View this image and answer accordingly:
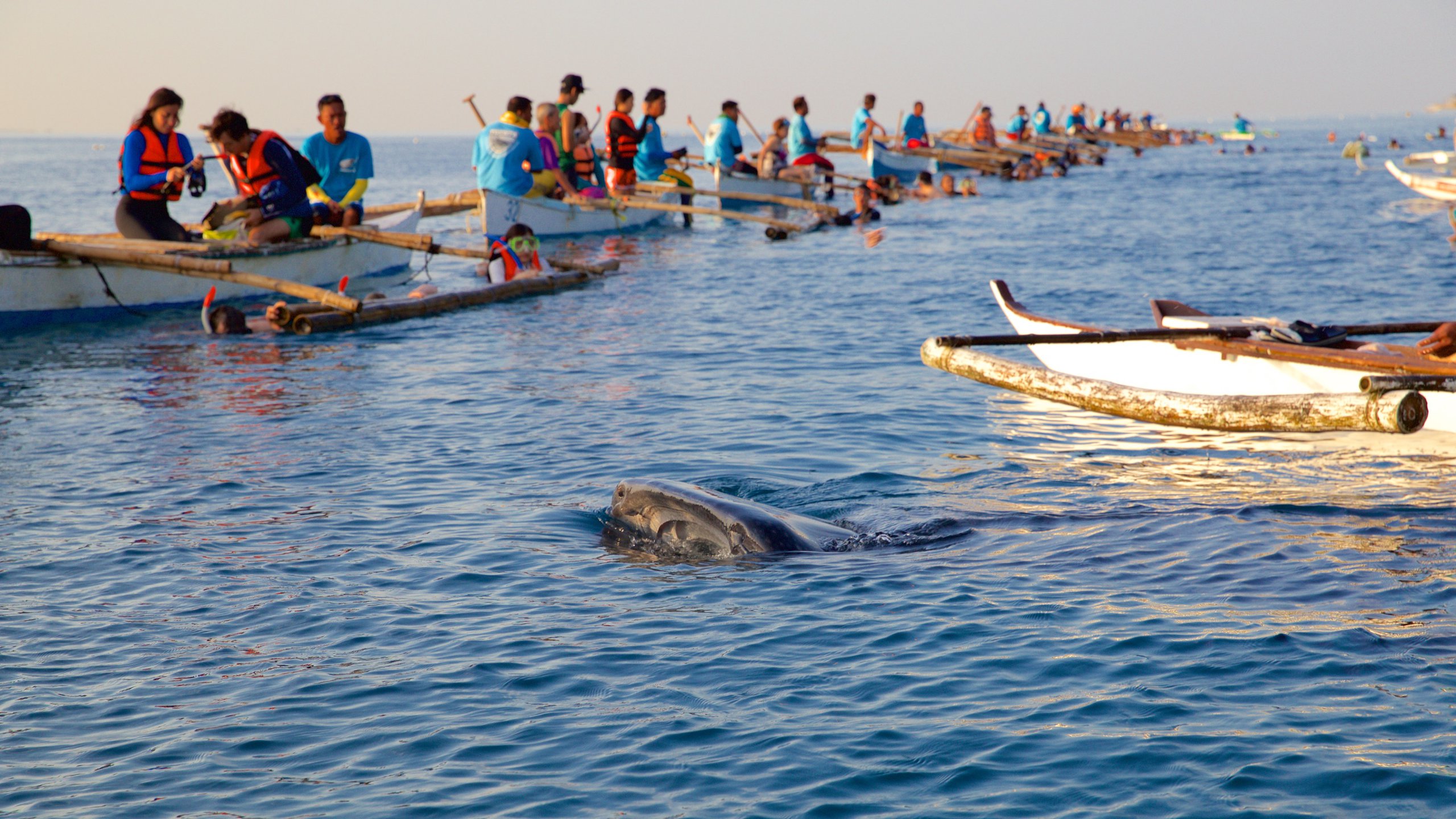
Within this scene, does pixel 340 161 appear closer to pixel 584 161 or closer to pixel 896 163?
pixel 584 161

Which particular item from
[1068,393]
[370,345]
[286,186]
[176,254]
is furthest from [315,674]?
[286,186]

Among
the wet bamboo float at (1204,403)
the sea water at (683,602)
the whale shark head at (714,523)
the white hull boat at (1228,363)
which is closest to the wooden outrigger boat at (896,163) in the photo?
the white hull boat at (1228,363)

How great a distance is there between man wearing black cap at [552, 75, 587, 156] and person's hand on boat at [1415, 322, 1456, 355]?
16.7 metres

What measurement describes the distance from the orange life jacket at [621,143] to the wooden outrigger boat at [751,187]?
13.3 feet

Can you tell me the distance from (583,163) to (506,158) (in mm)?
4980

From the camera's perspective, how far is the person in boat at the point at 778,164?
31.4 meters

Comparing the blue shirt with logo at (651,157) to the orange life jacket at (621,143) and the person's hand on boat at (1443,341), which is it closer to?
the orange life jacket at (621,143)

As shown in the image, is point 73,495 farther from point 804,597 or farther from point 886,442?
point 886,442

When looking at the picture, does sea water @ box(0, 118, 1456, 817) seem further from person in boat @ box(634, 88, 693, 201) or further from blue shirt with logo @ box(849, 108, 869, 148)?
blue shirt with logo @ box(849, 108, 869, 148)

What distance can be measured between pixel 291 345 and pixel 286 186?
2723 mm

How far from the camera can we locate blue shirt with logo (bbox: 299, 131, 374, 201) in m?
16.7

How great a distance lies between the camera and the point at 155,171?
1405 cm

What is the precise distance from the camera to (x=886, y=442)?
9086 millimetres

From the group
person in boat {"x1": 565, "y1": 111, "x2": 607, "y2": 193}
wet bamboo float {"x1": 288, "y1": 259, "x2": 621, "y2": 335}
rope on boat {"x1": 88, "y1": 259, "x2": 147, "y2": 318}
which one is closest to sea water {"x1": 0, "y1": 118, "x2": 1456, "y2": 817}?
wet bamboo float {"x1": 288, "y1": 259, "x2": 621, "y2": 335}
